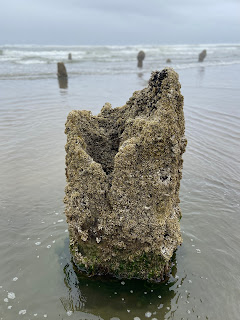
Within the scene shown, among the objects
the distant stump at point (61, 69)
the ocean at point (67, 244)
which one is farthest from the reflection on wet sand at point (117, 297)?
the distant stump at point (61, 69)

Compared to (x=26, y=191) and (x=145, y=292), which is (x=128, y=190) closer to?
(x=145, y=292)

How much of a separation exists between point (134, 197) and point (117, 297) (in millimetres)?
1368

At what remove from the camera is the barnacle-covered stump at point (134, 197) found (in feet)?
11.9

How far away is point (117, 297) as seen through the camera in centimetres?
375

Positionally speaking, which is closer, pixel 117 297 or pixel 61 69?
pixel 117 297

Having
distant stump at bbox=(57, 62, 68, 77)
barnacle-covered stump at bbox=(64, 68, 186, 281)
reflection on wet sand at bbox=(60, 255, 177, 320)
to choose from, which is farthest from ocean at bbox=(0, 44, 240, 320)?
distant stump at bbox=(57, 62, 68, 77)

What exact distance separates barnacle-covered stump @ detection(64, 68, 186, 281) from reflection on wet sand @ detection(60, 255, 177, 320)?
5.3 inches

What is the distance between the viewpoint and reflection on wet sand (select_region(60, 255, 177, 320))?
3.60 m

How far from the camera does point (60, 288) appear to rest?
3934 millimetres

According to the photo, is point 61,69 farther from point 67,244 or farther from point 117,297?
point 117,297

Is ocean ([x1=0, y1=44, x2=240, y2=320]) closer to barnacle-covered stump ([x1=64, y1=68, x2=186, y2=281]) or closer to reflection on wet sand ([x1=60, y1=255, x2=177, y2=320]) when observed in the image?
reflection on wet sand ([x1=60, y1=255, x2=177, y2=320])

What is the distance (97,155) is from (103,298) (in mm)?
2064

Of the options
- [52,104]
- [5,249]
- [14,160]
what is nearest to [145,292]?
[5,249]

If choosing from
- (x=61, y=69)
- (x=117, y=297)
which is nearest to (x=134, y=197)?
(x=117, y=297)
